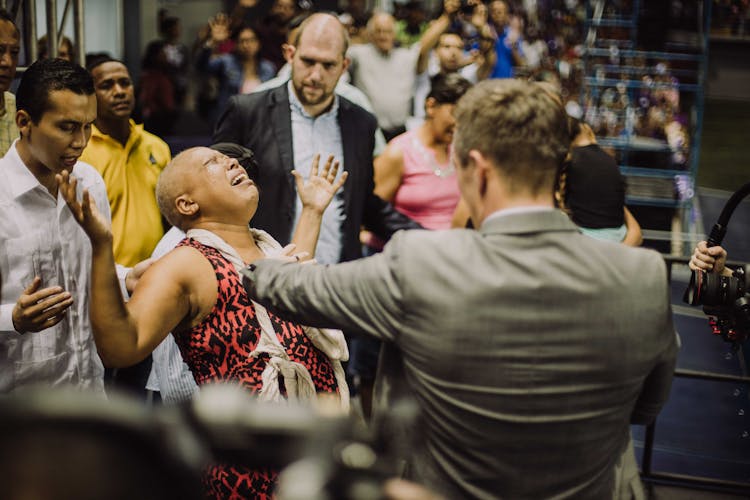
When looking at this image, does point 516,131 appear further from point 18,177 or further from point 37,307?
point 18,177

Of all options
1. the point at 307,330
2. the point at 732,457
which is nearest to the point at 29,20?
the point at 307,330

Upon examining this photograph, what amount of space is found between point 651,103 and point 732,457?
713 cm

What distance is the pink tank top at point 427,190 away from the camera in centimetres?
399

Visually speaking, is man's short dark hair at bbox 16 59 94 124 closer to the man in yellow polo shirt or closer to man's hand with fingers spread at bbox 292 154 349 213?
man's hand with fingers spread at bbox 292 154 349 213

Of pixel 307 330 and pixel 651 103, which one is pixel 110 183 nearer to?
pixel 307 330

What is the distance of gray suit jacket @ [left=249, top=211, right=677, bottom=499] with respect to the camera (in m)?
1.37

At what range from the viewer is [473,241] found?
1.41m

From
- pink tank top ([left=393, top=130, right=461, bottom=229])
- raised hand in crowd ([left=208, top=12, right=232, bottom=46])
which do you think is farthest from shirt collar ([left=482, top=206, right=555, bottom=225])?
raised hand in crowd ([left=208, top=12, right=232, bottom=46])

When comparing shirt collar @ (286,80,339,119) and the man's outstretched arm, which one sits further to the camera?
shirt collar @ (286,80,339,119)

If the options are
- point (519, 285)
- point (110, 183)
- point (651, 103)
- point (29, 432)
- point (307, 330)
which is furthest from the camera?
point (651, 103)

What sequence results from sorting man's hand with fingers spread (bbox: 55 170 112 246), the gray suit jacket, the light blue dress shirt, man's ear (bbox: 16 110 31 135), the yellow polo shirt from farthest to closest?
1. the light blue dress shirt
2. the yellow polo shirt
3. man's ear (bbox: 16 110 31 135)
4. man's hand with fingers spread (bbox: 55 170 112 246)
5. the gray suit jacket

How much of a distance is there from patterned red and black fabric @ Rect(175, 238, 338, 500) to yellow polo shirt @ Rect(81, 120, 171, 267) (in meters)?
1.36

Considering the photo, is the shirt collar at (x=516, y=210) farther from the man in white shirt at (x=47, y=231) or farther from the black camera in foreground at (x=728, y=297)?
the man in white shirt at (x=47, y=231)

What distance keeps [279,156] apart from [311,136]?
0.18 m
